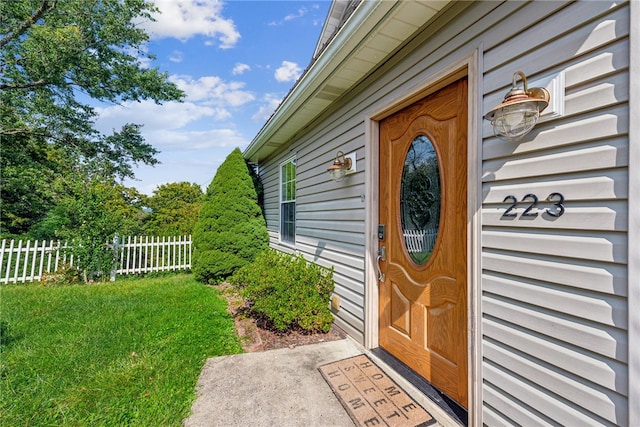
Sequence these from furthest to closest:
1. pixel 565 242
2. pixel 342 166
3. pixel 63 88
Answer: pixel 63 88 → pixel 342 166 → pixel 565 242

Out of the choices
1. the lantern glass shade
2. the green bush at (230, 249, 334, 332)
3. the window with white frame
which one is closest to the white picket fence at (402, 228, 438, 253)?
the lantern glass shade

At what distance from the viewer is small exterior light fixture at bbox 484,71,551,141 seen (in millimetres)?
1343

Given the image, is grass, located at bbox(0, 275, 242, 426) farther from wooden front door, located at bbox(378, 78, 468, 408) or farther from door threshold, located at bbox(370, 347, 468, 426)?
wooden front door, located at bbox(378, 78, 468, 408)

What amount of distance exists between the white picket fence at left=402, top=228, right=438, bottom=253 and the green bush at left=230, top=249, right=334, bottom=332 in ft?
4.67

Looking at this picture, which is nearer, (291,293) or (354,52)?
(354,52)

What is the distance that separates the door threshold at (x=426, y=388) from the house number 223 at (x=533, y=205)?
1.37m

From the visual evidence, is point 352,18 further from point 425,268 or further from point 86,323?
point 86,323

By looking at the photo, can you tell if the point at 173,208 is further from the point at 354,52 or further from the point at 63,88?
the point at 354,52

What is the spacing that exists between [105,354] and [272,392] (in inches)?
73.0

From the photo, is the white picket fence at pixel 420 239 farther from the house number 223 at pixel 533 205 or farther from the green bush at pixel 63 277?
the green bush at pixel 63 277

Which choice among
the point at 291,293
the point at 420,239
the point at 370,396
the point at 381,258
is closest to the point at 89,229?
the point at 291,293

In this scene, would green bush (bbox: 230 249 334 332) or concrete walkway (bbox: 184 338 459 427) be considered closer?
concrete walkway (bbox: 184 338 459 427)

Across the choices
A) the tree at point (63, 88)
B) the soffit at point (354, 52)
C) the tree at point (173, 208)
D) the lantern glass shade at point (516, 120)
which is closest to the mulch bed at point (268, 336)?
the lantern glass shade at point (516, 120)

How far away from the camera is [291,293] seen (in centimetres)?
335
